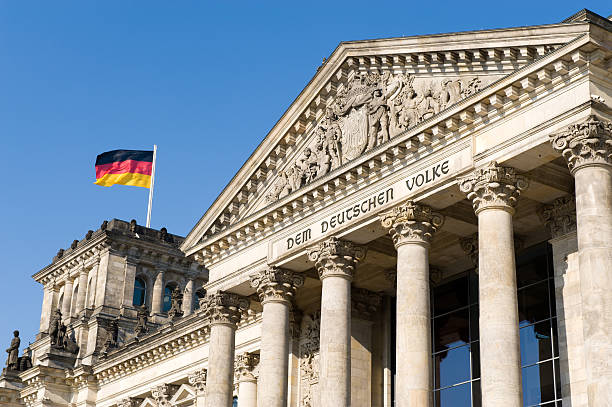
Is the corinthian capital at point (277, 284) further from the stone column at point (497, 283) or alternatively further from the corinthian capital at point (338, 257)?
the stone column at point (497, 283)

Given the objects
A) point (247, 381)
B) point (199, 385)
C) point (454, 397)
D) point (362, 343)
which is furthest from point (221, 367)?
point (199, 385)

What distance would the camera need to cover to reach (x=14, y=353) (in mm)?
62000

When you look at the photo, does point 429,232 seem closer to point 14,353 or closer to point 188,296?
point 188,296

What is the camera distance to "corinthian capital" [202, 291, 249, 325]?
35125 millimetres

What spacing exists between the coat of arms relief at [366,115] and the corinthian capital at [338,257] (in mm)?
2373

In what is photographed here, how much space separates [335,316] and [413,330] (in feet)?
12.6

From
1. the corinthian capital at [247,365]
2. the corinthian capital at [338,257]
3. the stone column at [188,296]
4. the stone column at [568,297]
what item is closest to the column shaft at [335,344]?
the corinthian capital at [338,257]

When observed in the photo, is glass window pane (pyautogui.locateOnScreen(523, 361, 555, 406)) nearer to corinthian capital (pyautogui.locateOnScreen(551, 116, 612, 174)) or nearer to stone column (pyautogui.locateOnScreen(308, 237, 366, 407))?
stone column (pyautogui.locateOnScreen(308, 237, 366, 407))

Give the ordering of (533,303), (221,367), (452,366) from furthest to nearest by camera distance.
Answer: (221,367) → (452,366) → (533,303)

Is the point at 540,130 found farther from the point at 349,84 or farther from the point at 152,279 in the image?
the point at 152,279

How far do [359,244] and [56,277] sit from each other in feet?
125

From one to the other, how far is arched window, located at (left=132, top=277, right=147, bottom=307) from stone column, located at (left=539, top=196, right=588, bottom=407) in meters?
36.6

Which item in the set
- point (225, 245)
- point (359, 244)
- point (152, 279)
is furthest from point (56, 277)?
point (359, 244)

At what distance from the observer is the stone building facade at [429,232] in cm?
2369
